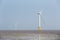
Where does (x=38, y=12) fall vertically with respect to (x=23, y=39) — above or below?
above

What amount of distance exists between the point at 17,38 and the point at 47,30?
1.32 metres

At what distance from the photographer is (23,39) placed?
4.54m

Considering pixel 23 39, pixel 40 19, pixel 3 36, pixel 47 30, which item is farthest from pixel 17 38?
pixel 47 30

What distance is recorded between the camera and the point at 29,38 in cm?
466

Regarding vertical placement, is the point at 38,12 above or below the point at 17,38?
above

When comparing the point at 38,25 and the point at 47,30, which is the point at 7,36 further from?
the point at 47,30

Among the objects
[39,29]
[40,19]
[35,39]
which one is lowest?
[35,39]

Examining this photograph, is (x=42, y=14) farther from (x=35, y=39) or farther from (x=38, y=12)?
(x=35, y=39)

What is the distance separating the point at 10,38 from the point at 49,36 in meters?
1.23

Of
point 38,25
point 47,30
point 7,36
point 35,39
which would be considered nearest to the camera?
point 35,39

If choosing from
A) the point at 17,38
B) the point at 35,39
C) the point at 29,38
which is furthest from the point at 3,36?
the point at 35,39

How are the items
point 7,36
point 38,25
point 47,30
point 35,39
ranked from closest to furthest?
point 35,39 < point 38,25 < point 7,36 < point 47,30

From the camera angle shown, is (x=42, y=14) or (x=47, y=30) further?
(x=47, y=30)

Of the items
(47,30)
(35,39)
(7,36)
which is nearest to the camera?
(35,39)
